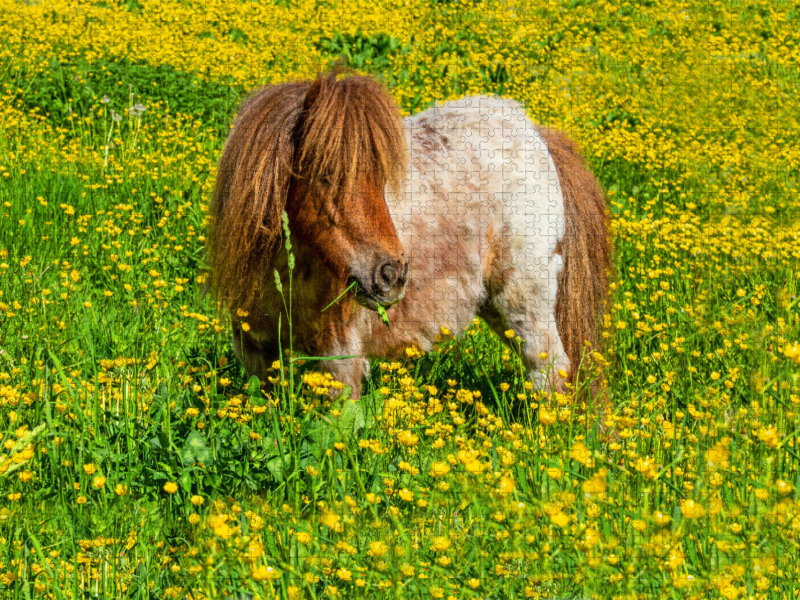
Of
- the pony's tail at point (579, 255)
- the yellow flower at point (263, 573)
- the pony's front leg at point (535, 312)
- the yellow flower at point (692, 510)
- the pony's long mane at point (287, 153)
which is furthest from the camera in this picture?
the pony's tail at point (579, 255)

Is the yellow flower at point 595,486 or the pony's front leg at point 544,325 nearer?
the yellow flower at point 595,486

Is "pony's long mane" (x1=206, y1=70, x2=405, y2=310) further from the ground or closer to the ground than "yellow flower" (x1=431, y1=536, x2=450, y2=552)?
further from the ground

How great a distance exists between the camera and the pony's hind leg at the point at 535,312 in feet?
14.1

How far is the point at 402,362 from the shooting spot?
14.2ft

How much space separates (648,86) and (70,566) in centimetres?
894

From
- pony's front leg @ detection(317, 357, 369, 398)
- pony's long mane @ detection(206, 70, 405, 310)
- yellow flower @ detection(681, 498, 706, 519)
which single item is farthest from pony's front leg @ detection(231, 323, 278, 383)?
yellow flower @ detection(681, 498, 706, 519)

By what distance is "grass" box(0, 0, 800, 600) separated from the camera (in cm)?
216

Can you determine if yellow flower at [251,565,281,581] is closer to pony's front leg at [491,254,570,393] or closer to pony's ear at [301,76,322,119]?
pony's ear at [301,76,322,119]

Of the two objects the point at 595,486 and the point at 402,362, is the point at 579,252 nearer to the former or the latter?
the point at 402,362

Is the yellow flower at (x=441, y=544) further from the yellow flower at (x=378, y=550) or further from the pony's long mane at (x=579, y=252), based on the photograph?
the pony's long mane at (x=579, y=252)

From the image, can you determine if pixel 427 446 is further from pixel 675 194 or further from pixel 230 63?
pixel 230 63

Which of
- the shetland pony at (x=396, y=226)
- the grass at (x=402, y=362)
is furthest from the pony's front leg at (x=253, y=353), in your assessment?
the grass at (x=402, y=362)

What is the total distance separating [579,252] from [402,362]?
115 centimetres

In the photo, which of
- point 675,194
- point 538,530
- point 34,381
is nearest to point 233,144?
point 34,381
